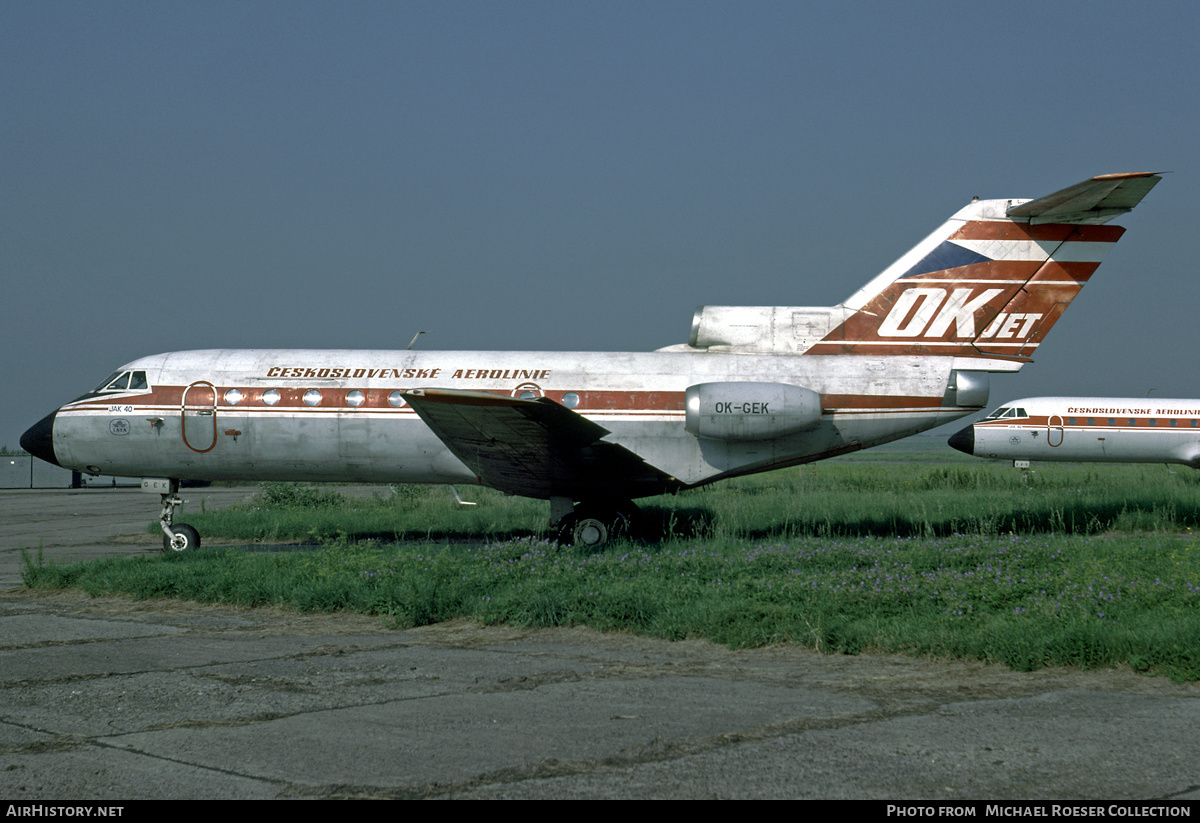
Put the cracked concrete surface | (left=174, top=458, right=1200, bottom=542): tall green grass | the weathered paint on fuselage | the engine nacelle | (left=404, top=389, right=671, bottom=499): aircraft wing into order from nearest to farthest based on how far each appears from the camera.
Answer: the cracked concrete surface
(left=404, top=389, right=671, bottom=499): aircraft wing
the engine nacelle
the weathered paint on fuselage
(left=174, top=458, right=1200, bottom=542): tall green grass

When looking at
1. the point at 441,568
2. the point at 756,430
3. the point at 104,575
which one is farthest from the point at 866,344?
the point at 104,575

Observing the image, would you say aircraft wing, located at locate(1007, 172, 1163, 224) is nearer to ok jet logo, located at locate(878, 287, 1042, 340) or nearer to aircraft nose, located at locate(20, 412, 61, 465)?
ok jet logo, located at locate(878, 287, 1042, 340)

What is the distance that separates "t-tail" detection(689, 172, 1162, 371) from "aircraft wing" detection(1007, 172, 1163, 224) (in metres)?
0.03

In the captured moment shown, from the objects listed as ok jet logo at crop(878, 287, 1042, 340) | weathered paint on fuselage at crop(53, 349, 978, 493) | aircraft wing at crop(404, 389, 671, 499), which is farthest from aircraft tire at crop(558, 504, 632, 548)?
ok jet logo at crop(878, 287, 1042, 340)

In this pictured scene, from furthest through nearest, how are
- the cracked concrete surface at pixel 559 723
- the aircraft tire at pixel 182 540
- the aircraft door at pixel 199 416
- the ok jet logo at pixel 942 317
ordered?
the aircraft door at pixel 199 416 → the aircraft tire at pixel 182 540 → the ok jet logo at pixel 942 317 → the cracked concrete surface at pixel 559 723

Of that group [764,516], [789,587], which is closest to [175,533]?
[764,516]

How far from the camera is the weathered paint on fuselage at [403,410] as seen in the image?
1430cm

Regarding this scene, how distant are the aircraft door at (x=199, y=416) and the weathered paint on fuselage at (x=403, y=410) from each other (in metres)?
0.02

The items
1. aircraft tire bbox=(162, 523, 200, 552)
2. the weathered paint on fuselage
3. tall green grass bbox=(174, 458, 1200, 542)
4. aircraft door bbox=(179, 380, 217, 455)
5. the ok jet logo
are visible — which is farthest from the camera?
tall green grass bbox=(174, 458, 1200, 542)

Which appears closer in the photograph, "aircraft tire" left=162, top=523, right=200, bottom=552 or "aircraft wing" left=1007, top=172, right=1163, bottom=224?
"aircraft wing" left=1007, top=172, right=1163, bottom=224

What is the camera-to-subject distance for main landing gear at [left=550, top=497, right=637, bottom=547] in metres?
14.1

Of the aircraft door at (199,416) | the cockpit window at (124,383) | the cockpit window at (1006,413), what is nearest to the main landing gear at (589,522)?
the aircraft door at (199,416)

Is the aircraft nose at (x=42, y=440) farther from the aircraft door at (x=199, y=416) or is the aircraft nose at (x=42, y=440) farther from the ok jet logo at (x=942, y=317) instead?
the ok jet logo at (x=942, y=317)
